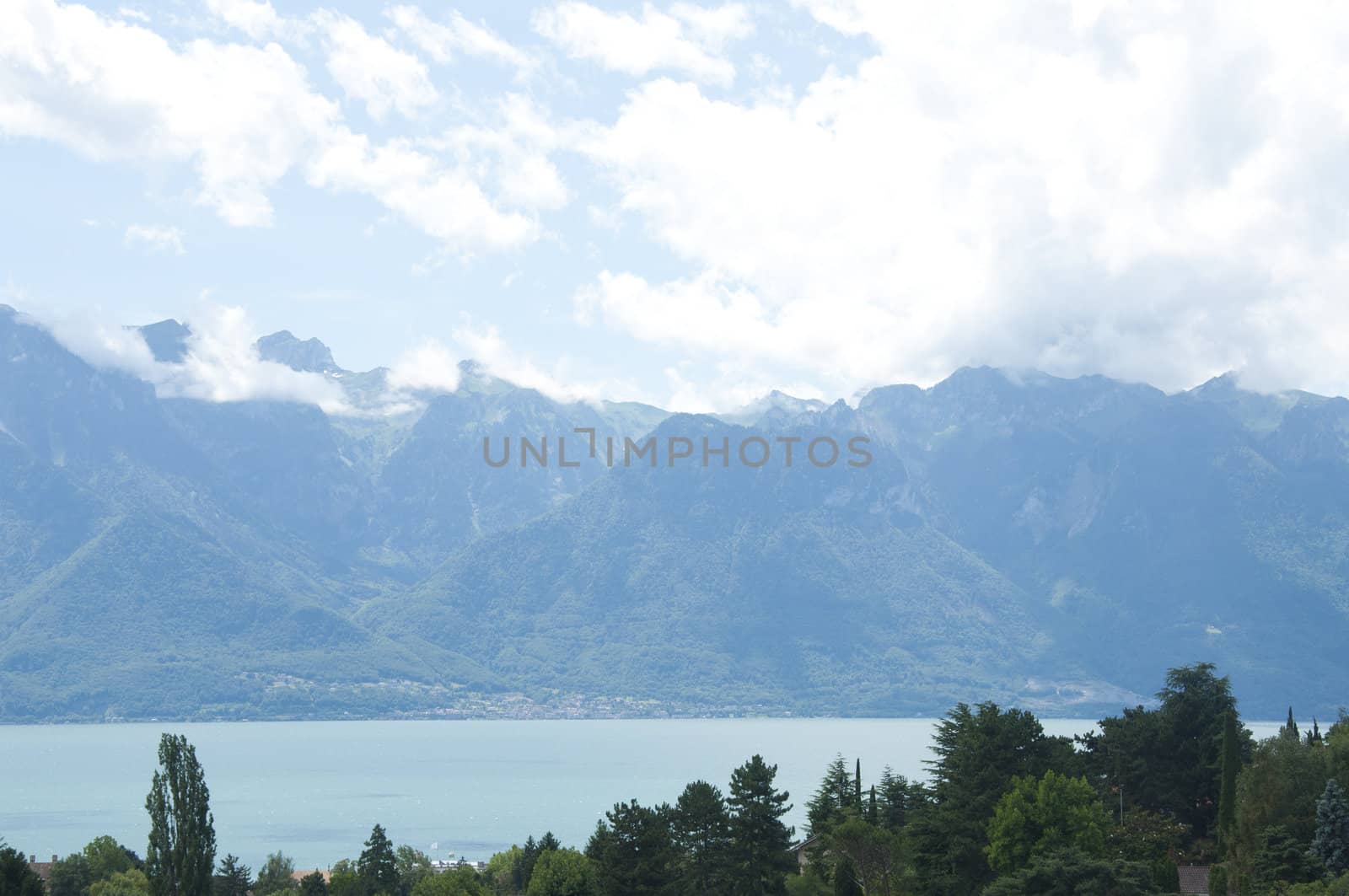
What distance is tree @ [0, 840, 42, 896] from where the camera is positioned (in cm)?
5391

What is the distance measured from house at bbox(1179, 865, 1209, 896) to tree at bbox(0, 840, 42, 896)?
148ft

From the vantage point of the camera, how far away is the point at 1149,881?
49.4 meters

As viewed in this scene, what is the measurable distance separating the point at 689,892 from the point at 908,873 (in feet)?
28.6

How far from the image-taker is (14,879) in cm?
5478

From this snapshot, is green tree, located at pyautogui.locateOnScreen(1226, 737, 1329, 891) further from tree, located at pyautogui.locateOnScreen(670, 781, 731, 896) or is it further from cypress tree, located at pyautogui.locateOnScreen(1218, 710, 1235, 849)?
tree, located at pyautogui.locateOnScreen(670, 781, 731, 896)

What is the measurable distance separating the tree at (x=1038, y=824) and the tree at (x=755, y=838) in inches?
338

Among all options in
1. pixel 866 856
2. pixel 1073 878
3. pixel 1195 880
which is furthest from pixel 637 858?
pixel 1195 880

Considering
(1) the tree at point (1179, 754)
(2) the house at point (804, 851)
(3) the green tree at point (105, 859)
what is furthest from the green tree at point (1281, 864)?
(3) the green tree at point (105, 859)

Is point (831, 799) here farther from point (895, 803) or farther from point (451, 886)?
point (451, 886)

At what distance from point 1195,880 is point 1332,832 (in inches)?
442

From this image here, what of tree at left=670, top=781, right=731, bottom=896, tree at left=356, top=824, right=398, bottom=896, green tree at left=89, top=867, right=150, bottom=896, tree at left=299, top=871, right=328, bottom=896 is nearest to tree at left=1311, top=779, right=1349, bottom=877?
tree at left=670, top=781, right=731, bottom=896

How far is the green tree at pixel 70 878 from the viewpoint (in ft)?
242

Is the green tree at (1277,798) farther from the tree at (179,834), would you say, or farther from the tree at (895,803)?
the tree at (179,834)

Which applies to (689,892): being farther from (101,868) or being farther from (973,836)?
(101,868)
